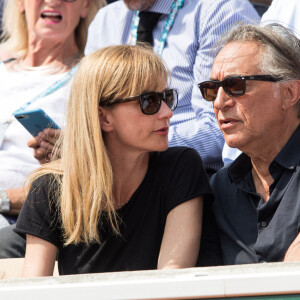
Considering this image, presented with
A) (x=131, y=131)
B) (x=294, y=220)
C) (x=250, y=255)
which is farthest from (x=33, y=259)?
(x=294, y=220)

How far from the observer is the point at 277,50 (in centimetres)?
252

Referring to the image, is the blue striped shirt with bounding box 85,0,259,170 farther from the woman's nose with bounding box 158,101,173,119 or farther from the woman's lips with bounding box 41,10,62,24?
the woman's lips with bounding box 41,10,62,24

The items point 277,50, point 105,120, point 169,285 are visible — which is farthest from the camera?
point 105,120

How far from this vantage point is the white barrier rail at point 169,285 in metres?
1.67

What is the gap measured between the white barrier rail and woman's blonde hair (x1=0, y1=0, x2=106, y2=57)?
2470 mm

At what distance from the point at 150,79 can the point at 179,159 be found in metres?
0.34

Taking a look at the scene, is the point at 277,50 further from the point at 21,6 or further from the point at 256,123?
the point at 21,6

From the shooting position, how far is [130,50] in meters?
2.66

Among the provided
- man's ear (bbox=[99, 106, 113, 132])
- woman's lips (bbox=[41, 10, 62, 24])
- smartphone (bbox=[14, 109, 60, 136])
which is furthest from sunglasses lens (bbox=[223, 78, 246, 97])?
woman's lips (bbox=[41, 10, 62, 24])

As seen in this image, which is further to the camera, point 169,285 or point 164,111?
point 164,111

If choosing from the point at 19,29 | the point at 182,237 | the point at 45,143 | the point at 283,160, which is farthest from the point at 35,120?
the point at 19,29

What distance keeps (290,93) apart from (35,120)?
1106 millimetres

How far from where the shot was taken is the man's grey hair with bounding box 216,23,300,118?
8.21ft

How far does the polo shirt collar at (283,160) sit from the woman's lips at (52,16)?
5.97ft
